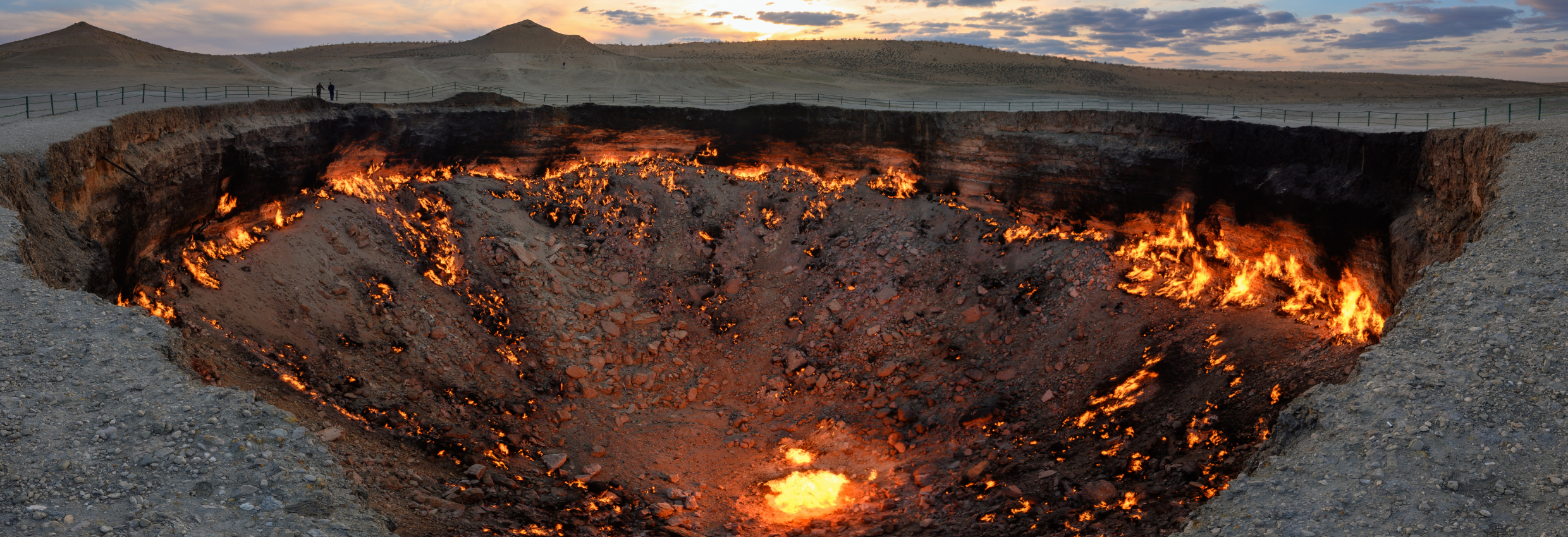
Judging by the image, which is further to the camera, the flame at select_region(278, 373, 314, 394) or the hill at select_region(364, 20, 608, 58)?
the hill at select_region(364, 20, 608, 58)

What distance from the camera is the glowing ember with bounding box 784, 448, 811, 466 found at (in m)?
19.2

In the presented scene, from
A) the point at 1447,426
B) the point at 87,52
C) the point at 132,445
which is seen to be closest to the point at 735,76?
the point at 87,52

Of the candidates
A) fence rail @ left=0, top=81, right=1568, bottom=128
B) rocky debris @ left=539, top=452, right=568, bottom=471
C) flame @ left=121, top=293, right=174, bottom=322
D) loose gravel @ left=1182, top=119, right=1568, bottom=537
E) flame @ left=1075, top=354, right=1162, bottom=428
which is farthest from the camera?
fence rail @ left=0, top=81, right=1568, bottom=128

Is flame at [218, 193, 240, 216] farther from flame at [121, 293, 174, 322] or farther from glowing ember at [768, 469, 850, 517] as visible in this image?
glowing ember at [768, 469, 850, 517]

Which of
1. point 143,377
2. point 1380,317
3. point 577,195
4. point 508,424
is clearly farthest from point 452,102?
point 1380,317

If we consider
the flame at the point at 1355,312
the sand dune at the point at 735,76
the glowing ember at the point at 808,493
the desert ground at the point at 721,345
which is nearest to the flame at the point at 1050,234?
the desert ground at the point at 721,345

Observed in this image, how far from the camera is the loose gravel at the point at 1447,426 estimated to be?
854cm

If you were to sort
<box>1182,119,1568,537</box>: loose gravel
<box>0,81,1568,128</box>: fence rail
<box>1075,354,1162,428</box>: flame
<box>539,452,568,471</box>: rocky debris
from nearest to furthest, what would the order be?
1. <box>1182,119,1568,537</box>: loose gravel
2. <box>539,452,568,471</box>: rocky debris
3. <box>1075,354,1162,428</box>: flame
4. <box>0,81,1568,128</box>: fence rail

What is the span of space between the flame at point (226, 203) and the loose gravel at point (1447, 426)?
21.2 metres

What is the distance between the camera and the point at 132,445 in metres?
8.94

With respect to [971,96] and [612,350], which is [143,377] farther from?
[971,96]

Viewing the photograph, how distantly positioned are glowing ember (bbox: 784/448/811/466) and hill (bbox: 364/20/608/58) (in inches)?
3125

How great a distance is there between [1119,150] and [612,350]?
1521 centimetres

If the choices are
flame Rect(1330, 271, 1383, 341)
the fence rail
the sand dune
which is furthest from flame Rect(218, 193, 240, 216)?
flame Rect(1330, 271, 1383, 341)
